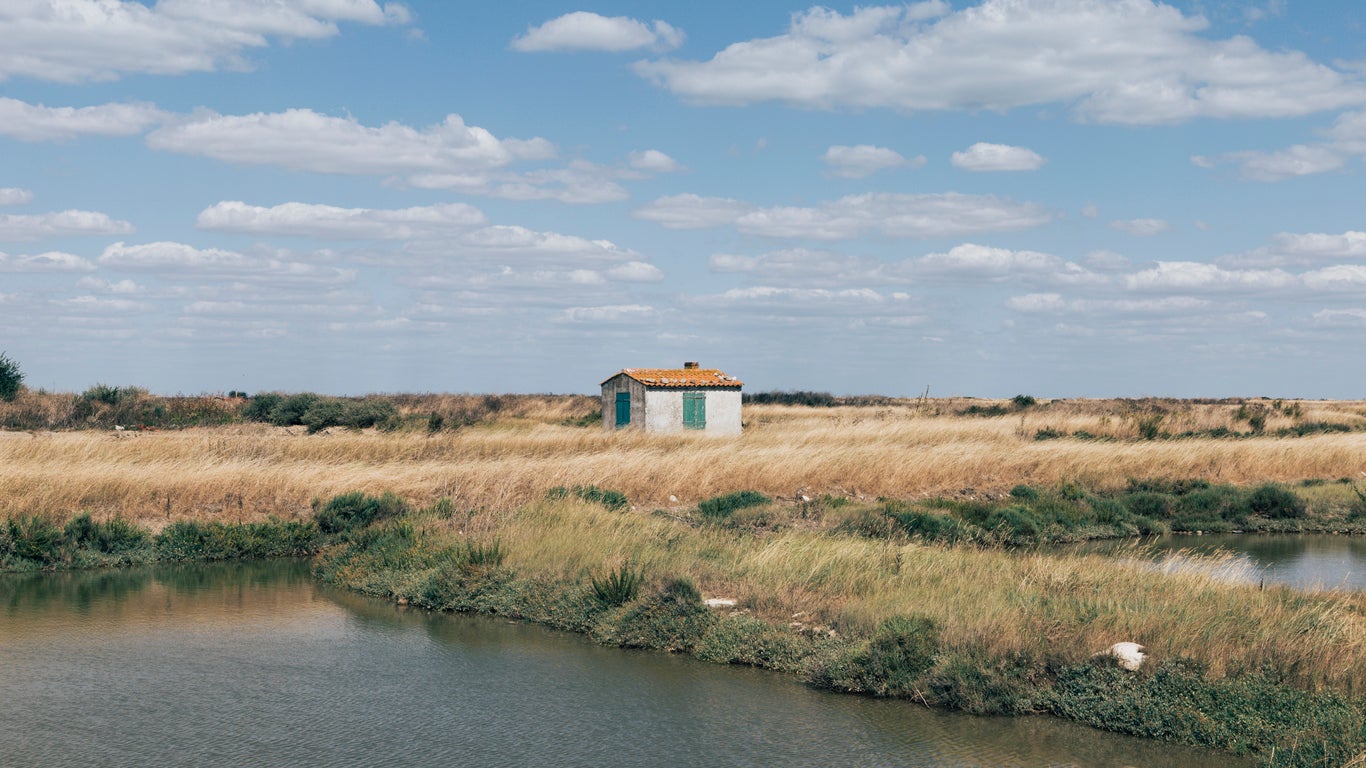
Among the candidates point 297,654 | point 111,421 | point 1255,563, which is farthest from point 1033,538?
point 111,421

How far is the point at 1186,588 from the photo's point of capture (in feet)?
41.5

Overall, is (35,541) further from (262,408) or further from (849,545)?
(262,408)

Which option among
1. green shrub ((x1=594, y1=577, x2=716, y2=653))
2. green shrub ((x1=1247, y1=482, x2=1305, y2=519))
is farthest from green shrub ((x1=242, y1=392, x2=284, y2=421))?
green shrub ((x1=1247, y1=482, x2=1305, y2=519))

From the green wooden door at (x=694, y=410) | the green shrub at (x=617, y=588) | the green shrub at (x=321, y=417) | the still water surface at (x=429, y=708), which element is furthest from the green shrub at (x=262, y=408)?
the green shrub at (x=617, y=588)

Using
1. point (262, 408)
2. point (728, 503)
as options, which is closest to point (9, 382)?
point (262, 408)

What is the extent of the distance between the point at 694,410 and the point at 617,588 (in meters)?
24.2

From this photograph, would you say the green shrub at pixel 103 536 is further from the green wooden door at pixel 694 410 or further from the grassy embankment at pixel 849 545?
the green wooden door at pixel 694 410

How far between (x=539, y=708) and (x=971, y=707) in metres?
4.31

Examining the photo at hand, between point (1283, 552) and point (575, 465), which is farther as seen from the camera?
point (575, 465)

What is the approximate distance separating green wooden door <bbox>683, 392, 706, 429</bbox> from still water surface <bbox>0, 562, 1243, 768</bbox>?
76.8 feet

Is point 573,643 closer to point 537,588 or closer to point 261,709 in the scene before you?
point 537,588

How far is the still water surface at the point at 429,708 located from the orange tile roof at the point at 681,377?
2317cm

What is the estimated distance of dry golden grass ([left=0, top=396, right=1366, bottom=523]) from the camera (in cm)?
2200

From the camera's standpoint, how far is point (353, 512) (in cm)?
2108
